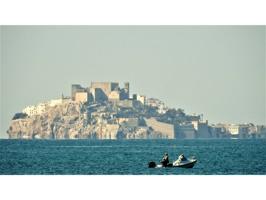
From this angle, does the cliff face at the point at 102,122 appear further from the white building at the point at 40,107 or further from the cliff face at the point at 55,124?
the white building at the point at 40,107

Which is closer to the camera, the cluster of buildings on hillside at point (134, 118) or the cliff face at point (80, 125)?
the cluster of buildings on hillside at point (134, 118)

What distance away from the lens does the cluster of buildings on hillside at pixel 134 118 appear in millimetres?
123750

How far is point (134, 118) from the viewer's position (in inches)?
5261

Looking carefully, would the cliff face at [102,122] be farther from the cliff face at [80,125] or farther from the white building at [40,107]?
the white building at [40,107]

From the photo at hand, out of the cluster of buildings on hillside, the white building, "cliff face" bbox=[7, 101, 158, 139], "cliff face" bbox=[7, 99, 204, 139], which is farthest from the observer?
"cliff face" bbox=[7, 99, 204, 139]

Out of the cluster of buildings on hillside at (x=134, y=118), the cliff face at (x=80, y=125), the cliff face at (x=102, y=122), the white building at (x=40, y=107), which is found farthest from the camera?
the cliff face at (x=102, y=122)

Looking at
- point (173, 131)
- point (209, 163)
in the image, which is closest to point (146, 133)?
point (173, 131)

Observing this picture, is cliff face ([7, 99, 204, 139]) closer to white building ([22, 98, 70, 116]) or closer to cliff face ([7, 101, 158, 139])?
cliff face ([7, 101, 158, 139])

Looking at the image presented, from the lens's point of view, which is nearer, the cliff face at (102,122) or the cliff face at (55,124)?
the cliff face at (55,124)

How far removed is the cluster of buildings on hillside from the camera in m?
124

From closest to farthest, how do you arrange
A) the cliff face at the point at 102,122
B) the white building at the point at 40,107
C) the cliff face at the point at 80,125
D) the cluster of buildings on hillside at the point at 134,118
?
the white building at the point at 40,107, the cluster of buildings on hillside at the point at 134,118, the cliff face at the point at 80,125, the cliff face at the point at 102,122

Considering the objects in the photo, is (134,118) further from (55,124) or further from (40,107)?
(40,107)

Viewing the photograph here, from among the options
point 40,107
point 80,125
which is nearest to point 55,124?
point 80,125
